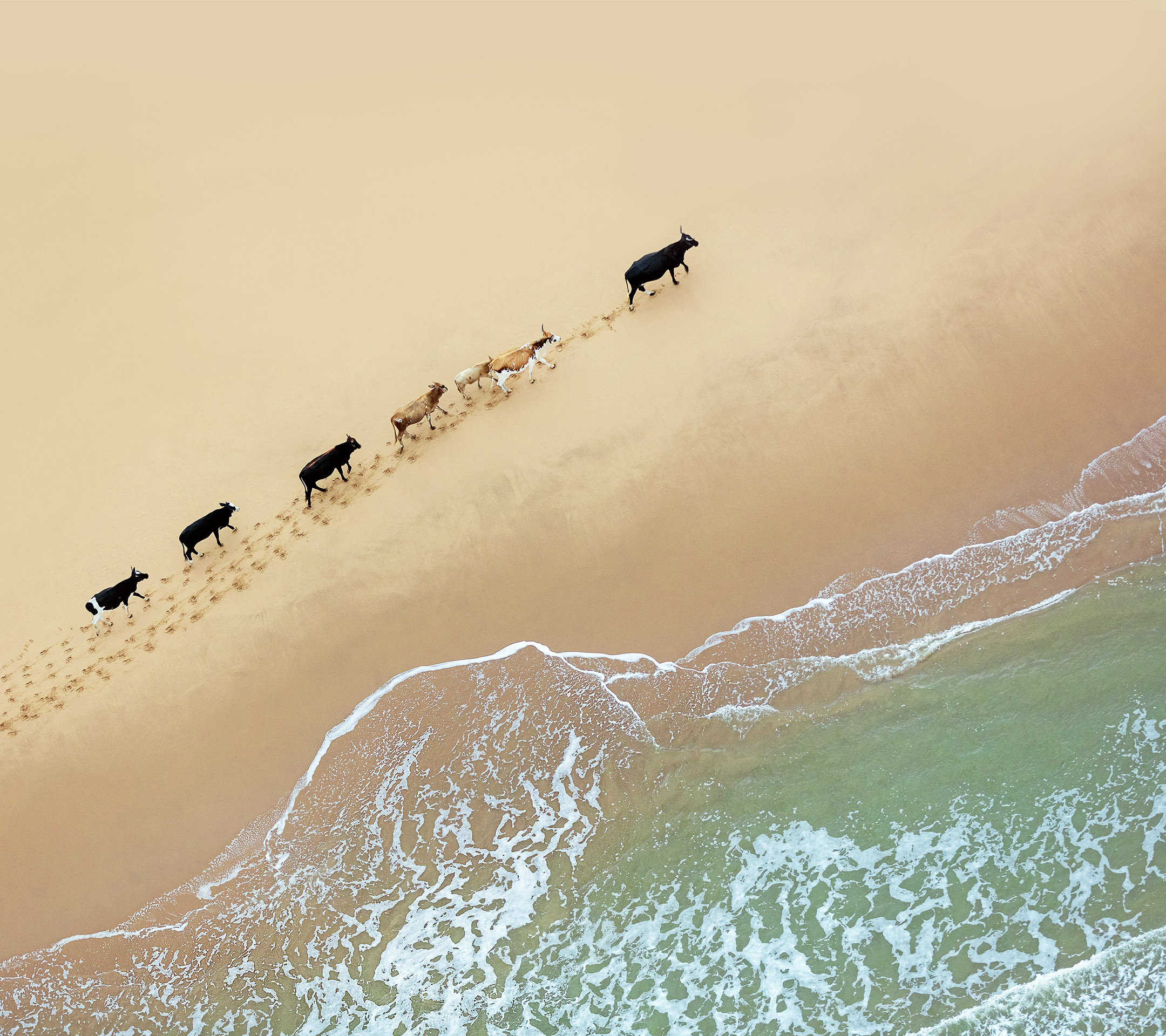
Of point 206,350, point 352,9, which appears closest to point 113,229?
point 206,350

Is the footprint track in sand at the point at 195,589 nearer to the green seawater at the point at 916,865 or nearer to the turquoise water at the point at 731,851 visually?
the turquoise water at the point at 731,851

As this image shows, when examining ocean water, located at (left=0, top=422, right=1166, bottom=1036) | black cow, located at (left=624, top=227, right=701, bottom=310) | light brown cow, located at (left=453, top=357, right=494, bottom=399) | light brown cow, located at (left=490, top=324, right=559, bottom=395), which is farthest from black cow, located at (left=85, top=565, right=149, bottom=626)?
black cow, located at (left=624, top=227, right=701, bottom=310)

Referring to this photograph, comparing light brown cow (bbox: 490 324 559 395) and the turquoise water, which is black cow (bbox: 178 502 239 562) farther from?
light brown cow (bbox: 490 324 559 395)

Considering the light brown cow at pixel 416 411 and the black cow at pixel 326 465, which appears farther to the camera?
the light brown cow at pixel 416 411

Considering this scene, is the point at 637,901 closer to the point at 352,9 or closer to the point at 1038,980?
the point at 1038,980

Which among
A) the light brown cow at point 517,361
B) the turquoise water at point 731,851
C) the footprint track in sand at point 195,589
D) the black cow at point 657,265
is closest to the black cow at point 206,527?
the footprint track in sand at point 195,589

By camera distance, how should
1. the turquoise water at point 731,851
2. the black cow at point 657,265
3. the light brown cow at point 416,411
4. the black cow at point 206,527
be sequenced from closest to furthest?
the turquoise water at point 731,851
the black cow at point 206,527
the light brown cow at point 416,411
the black cow at point 657,265

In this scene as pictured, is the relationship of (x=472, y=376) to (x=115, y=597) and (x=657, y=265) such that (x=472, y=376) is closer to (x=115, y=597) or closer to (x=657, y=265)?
(x=657, y=265)
